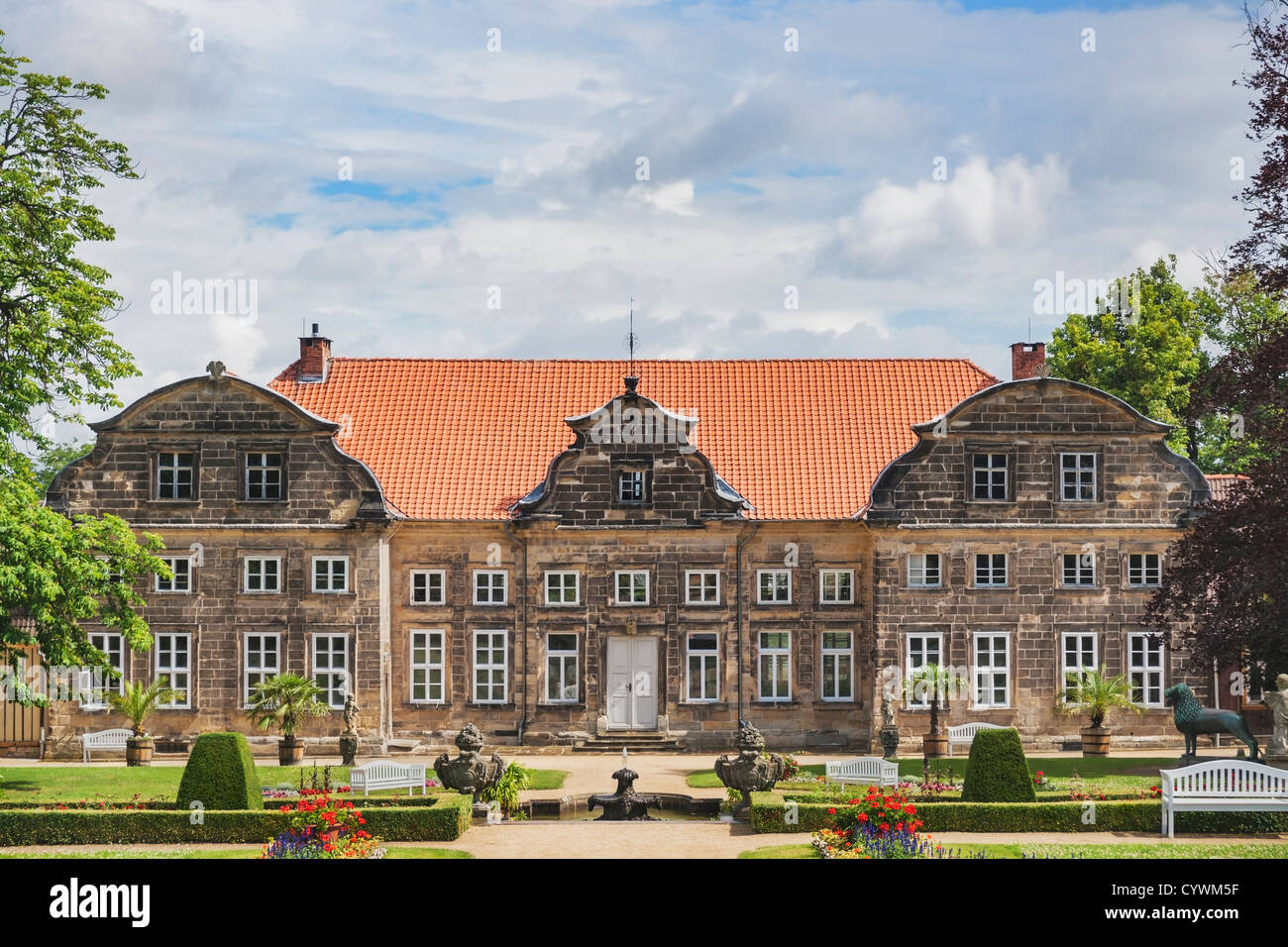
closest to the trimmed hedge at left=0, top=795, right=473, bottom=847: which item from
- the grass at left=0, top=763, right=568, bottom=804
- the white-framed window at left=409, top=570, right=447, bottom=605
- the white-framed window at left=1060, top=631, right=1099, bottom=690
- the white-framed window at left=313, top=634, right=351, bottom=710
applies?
the grass at left=0, top=763, right=568, bottom=804

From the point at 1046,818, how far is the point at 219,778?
1279 centimetres

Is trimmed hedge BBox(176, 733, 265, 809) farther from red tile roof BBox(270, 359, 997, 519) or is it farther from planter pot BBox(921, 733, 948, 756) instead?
planter pot BBox(921, 733, 948, 756)

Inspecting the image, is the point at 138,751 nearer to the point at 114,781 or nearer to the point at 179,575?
the point at 114,781

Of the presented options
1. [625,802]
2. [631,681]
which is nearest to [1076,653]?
[631,681]

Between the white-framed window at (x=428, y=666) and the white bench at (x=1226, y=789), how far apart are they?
17.9 metres

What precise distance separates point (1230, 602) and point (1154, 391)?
1791 cm

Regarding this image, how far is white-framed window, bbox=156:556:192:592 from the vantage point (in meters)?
33.5

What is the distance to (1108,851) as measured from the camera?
19.6 metres

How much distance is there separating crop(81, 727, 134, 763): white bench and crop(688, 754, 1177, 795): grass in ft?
43.5

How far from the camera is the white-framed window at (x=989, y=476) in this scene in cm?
3353

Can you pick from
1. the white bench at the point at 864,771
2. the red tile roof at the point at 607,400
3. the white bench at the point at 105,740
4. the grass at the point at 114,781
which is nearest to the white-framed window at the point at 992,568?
the red tile roof at the point at 607,400

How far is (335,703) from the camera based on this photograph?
33438mm

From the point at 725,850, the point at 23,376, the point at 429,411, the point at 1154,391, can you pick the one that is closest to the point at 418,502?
the point at 429,411
